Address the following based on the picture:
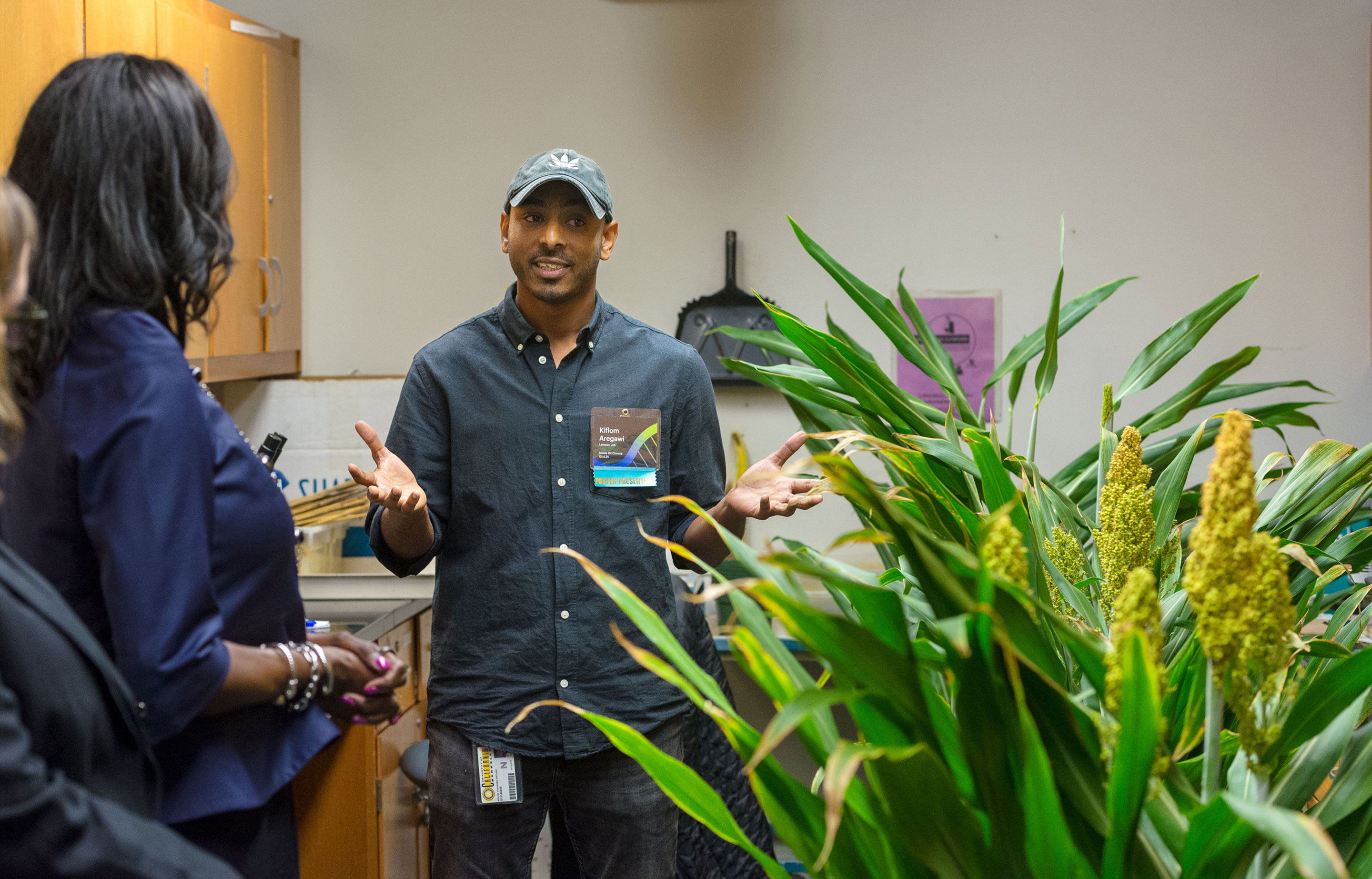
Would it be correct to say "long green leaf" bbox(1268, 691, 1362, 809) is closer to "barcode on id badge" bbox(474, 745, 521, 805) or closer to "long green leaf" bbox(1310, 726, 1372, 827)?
"long green leaf" bbox(1310, 726, 1372, 827)

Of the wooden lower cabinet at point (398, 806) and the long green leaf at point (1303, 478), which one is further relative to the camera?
the wooden lower cabinet at point (398, 806)

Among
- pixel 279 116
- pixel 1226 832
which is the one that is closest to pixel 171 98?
pixel 1226 832

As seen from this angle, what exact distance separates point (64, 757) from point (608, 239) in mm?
1226

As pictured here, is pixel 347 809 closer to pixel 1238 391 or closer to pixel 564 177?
pixel 564 177

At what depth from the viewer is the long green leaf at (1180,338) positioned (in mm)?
1636

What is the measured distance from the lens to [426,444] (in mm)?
1653

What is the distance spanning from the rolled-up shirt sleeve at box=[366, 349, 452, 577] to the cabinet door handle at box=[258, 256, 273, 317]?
1.30 metres

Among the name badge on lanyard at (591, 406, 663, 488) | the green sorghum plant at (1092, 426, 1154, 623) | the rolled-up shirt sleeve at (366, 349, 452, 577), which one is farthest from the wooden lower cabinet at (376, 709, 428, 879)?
the green sorghum plant at (1092, 426, 1154, 623)

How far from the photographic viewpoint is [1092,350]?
2.97 m

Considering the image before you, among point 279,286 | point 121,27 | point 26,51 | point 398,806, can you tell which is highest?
point 121,27

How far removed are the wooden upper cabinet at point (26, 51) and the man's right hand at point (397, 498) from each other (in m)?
0.97

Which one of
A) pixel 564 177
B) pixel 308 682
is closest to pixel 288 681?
pixel 308 682

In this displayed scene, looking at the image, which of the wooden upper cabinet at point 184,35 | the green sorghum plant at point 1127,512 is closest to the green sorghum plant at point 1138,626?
the green sorghum plant at point 1127,512

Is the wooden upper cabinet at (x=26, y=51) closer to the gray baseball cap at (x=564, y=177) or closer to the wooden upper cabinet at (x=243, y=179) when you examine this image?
the wooden upper cabinet at (x=243, y=179)
